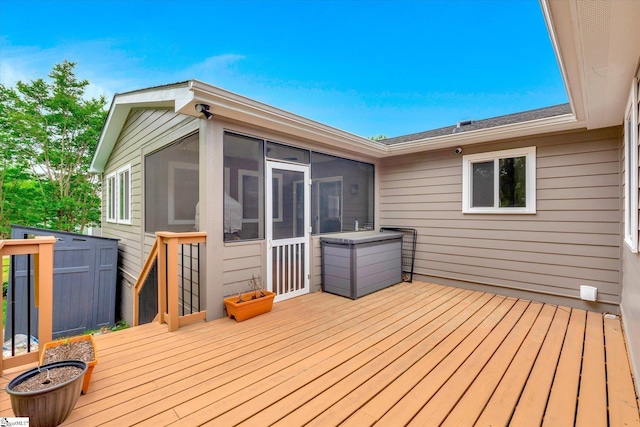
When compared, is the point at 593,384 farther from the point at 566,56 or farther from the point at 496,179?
the point at 496,179

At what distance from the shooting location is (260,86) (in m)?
14.4

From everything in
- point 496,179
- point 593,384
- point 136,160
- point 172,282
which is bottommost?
point 593,384

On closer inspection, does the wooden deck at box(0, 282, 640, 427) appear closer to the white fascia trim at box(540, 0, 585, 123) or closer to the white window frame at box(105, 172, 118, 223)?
the white fascia trim at box(540, 0, 585, 123)

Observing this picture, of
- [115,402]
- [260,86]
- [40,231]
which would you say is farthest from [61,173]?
[115,402]

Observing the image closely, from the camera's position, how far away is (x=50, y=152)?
386 inches

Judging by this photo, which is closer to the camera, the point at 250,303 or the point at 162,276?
the point at 162,276

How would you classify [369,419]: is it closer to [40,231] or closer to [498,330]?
[498,330]

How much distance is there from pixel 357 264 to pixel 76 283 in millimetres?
5934

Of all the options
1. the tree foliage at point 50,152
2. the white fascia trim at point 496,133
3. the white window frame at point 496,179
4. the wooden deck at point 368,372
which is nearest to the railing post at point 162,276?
the wooden deck at point 368,372

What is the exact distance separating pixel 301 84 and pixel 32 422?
620 inches

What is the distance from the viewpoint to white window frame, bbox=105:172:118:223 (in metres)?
7.21

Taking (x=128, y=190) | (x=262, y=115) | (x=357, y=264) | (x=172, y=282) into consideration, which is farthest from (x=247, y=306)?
(x=128, y=190)

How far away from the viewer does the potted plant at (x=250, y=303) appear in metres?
3.26

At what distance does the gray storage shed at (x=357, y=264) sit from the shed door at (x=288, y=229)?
0.35 metres
